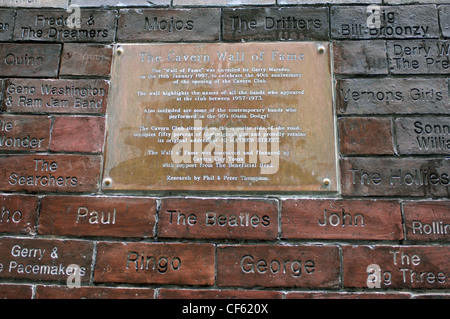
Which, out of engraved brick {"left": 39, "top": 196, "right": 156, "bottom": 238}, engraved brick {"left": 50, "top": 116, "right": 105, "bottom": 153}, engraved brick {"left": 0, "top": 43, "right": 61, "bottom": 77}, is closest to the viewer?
engraved brick {"left": 39, "top": 196, "right": 156, "bottom": 238}

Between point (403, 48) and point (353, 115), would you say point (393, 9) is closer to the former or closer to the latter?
point (403, 48)

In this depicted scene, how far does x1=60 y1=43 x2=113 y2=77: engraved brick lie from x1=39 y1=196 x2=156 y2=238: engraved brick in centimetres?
A: 60

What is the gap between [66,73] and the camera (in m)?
1.80

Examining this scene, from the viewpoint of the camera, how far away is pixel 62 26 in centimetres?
187

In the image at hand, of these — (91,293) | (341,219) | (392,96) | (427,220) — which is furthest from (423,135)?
(91,293)

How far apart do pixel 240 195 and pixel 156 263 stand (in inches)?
17.7

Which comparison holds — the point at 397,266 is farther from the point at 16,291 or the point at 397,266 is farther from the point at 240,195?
the point at 16,291

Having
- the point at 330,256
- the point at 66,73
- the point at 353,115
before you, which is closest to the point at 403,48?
the point at 353,115

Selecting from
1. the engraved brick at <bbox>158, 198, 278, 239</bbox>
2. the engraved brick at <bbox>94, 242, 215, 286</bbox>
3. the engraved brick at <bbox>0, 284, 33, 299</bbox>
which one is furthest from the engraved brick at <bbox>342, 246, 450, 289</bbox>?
the engraved brick at <bbox>0, 284, 33, 299</bbox>

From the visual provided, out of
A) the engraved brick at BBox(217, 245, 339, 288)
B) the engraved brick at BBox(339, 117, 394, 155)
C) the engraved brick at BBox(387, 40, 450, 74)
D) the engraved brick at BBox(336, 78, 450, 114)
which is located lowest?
the engraved brick at BBox(217, 245, 339, 288)

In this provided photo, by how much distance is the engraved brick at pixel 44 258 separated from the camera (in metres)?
1.57

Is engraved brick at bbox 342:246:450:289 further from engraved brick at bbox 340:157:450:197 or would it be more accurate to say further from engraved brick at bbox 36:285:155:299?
engraved brick at bbox 36:285:155:299

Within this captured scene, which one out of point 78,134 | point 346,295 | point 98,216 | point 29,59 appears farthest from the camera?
point 29,59

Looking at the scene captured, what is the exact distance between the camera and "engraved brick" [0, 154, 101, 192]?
1.66 meters
